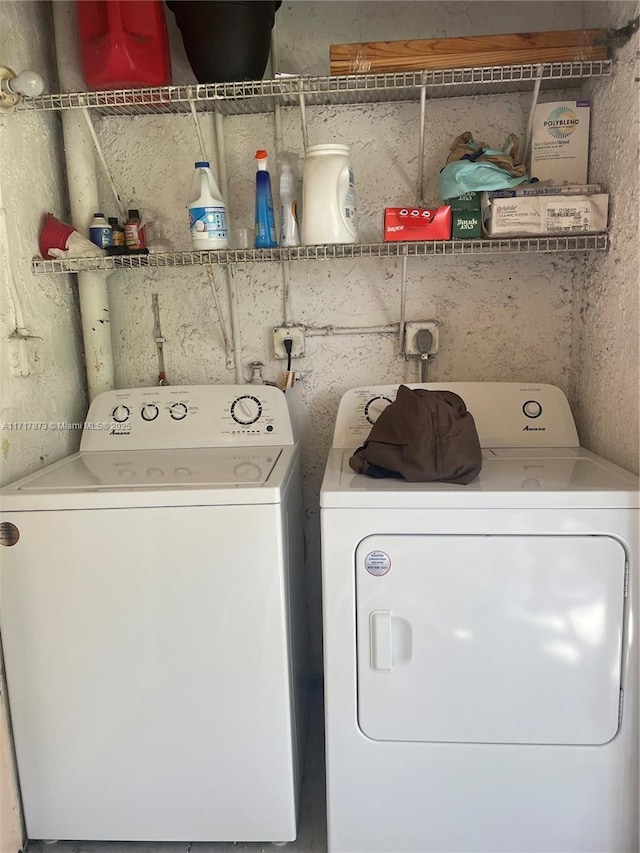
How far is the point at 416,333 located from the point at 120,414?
3.20ft

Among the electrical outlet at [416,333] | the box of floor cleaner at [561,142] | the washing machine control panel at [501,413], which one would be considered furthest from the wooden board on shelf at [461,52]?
the washing machine control panel at [501,413]

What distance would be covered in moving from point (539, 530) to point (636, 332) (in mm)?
575

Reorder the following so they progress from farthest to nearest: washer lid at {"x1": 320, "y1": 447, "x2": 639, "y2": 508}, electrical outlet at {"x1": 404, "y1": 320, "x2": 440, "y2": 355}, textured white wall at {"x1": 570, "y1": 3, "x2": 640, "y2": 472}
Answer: electrical outlet at {"x1": 404, "y1": 320, "x2": 440, "y2": 355} < textured white wall at {"x1": 570, "y1": 3, "x2": 640, "y2": 472} < washer lid at {"x1": 320, "y1": 447, "x2": 639, "y2": 508}

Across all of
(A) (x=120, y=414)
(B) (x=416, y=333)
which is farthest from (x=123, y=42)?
(B) (x=416, y=333)

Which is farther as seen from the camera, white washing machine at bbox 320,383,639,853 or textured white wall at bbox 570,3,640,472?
textured white wall at bbox 570,3,640,472

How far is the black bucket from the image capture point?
167cm

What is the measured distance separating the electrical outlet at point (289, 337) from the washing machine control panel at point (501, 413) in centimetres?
26

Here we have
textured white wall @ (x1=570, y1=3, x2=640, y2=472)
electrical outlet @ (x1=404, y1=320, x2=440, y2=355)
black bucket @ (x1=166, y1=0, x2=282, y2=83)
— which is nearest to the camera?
textured white wall @ (x1=570, y1=3, x2=640, y2=472)

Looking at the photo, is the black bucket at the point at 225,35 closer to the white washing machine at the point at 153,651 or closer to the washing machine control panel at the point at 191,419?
the washing machine control panel at the point at 191,419

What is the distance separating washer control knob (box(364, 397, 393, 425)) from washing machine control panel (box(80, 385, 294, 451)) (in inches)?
9.6

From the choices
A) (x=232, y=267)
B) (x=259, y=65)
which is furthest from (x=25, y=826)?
(x=259, y=65)

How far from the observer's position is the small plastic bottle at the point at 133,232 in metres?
1.91

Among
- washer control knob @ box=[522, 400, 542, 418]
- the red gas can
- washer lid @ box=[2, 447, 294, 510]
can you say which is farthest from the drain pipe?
washer control knob @ box=[522, 400, 542, 418]

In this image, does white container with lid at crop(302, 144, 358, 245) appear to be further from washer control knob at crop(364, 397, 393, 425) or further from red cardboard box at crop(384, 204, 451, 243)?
washer control knob at crop(364, 397, 393, 425)
